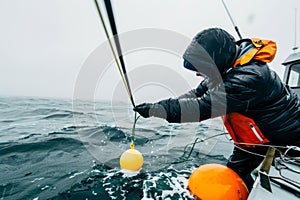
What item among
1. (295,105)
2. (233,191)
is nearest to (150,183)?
(233,191)

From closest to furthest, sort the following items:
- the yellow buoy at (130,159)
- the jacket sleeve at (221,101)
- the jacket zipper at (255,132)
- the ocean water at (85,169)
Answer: the jacket sleeve at (221,101)
the jacket zipper at (255,132)
the ocean water at (85,169)
the yellow buoy at (130,159)

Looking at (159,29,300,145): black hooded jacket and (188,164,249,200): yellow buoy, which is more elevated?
(159,29,300,145): black hooded jacket

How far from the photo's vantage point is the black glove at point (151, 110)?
2138 millimetres

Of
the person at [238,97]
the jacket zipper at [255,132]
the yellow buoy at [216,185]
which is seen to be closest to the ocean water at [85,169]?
the yellow buoy at [216,185]

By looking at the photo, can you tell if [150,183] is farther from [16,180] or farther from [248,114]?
[16,180]

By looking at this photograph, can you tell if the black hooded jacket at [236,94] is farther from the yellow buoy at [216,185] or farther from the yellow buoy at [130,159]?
the yellow buoy at [130,159]

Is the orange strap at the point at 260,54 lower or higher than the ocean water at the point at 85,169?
higher

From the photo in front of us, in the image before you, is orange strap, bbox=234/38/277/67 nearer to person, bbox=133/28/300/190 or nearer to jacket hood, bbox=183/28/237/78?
person, bbox=133/28/300/190

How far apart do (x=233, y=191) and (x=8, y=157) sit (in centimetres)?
446

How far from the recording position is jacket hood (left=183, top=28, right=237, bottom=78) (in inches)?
74.4

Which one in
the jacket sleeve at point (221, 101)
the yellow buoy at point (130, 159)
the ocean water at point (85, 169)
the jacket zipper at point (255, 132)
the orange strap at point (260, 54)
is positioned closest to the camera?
the jacket sleeve at point (221, 101)

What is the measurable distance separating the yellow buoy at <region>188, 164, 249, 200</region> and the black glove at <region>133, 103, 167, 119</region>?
0.88m

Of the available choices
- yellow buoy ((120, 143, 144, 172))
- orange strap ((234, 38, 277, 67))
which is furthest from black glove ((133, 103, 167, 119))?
orange strap ((234, 38, 277, 67))

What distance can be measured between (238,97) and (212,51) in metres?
0.58
